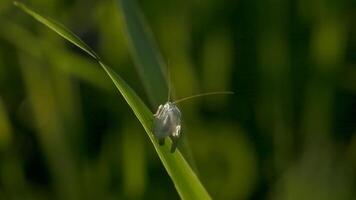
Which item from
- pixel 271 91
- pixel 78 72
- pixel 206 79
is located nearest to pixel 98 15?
pixel 78 72

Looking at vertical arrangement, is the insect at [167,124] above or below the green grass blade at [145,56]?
below

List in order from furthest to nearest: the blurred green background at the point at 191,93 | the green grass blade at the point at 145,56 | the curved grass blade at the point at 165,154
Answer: the blurred green background at the point at 191,93 → the green grass blade at the point at 145,56 → the curved grass blade at the point at 165,154

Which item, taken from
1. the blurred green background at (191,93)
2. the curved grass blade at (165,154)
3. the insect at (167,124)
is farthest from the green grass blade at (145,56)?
the blurred green background at (191,93)

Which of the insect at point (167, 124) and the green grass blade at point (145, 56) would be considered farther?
the green grass blade at point (145, 56)

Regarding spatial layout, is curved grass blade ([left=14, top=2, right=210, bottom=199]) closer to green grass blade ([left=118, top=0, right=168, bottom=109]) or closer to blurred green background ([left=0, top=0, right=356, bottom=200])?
green grass blade ([left=118, top=0, right=168, bottom=109])

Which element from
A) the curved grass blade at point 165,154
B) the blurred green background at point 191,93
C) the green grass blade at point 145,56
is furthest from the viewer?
the blurred green background at point 191,93

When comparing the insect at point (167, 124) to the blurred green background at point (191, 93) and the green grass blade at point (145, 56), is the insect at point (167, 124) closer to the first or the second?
the green grass blade at point (145, 56)

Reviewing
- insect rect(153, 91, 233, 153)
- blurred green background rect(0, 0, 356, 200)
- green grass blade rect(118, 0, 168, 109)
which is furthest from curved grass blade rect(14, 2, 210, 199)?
blurred green background rect(0, 0, 356, 200)
